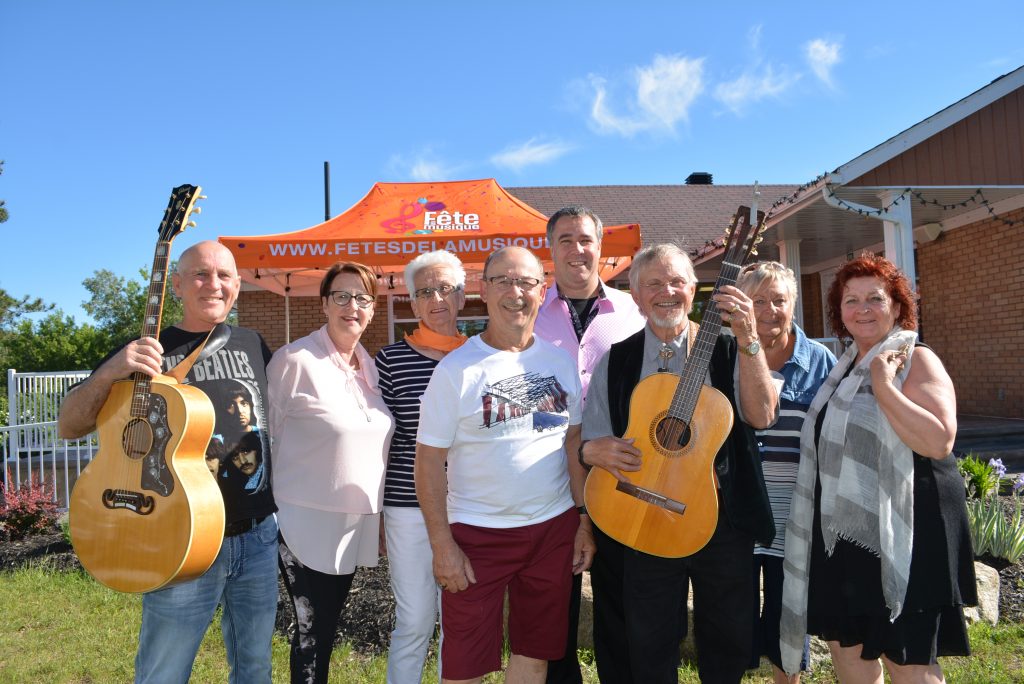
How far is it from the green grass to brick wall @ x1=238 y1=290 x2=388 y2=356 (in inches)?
318

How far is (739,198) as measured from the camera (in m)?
16.7

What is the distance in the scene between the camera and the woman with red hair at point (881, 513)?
86.8 inches

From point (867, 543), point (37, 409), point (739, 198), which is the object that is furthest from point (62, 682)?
point (739, 198)

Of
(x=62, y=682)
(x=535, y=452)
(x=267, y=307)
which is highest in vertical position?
(x=267, y=307)

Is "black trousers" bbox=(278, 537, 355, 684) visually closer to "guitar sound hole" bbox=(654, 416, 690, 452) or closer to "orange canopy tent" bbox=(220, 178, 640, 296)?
"guitar sound hole" bbox=(654, 416, 690, 452)

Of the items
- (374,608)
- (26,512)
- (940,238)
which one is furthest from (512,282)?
(940,238)

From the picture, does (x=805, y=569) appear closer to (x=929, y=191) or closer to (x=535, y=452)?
(x=535, y=452)

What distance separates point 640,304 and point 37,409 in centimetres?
1199

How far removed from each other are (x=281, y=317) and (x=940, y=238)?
38.2ft

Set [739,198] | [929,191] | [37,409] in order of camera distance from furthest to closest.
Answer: [739,198] → [37,409] → [929,191]

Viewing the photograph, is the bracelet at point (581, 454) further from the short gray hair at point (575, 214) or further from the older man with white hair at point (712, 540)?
the short gray hair at point (575, 214)

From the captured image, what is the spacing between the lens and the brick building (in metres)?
7.86

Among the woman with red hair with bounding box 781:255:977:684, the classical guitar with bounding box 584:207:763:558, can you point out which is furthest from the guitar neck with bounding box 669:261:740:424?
the woman with red hair with bounding box 781:255:977:684

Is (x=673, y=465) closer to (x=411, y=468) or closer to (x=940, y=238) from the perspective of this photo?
(x=411, y=468)
